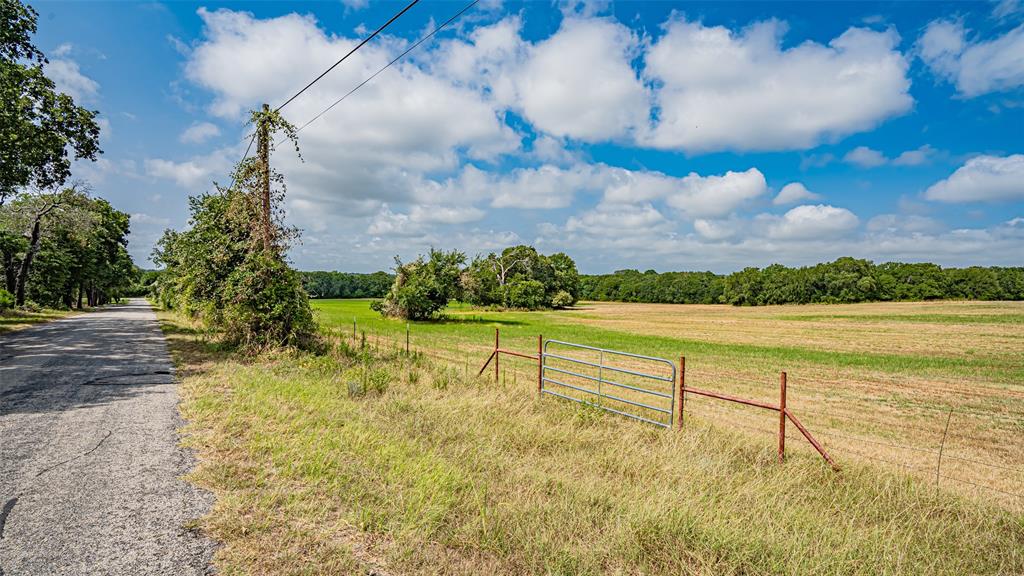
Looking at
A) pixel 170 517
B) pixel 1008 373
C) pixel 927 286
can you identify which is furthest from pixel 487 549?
pixel 927 286

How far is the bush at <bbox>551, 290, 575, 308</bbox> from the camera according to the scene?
73.9 m

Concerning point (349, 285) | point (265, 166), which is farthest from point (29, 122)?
point (349, 285)

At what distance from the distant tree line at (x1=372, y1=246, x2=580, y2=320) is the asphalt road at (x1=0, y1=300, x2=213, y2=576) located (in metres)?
26.9

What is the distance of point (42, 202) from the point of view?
29641mm

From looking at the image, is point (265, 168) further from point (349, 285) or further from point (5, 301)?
point (349, 285)

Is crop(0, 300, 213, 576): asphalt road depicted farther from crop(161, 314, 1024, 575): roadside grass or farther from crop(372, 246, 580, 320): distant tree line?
crop(372, 246, 580, 320): distant tree line

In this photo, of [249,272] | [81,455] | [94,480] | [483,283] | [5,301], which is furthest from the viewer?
[483,283]

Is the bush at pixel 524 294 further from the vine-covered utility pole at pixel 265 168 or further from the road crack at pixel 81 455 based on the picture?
the road crack at pixel 81 455

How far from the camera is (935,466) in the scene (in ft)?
22.7

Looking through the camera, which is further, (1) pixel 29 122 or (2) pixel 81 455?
(1) pixel 29 122

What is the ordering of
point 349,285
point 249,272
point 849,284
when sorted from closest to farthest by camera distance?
1. point 249,272
2. point 849,284
3. point 349,285

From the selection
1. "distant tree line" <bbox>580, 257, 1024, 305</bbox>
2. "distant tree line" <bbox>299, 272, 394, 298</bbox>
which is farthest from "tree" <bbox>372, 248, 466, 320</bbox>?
"distant tree line" <bbox>580, 257, 1024, 305</bbox>

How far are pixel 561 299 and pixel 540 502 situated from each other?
7003 centimetres

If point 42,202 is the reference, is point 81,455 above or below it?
below
